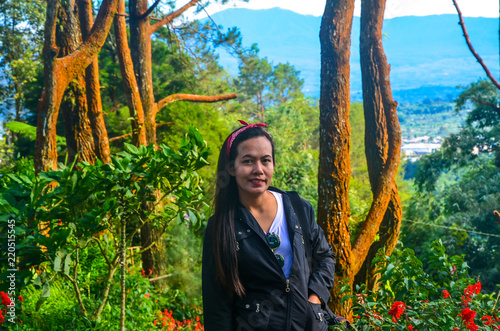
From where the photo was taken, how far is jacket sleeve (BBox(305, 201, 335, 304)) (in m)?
1.69

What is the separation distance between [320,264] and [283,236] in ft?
0.71

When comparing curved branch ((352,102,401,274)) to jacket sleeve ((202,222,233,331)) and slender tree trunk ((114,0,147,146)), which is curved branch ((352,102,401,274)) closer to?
jacket sleeve ((202,222,233,331))

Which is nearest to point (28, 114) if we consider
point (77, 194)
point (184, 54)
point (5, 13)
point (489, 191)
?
point (5, 13)

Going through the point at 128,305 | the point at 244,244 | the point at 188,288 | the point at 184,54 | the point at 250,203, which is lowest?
the point at 188,288

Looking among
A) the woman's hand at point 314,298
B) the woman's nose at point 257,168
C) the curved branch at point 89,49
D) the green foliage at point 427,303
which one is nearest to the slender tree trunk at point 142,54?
the curved branch at point 89,49

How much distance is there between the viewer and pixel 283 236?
1.68 metres

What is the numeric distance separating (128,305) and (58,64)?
2.06 m

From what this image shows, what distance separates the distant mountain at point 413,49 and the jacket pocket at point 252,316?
2330 cm

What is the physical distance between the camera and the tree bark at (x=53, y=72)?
12.1ft

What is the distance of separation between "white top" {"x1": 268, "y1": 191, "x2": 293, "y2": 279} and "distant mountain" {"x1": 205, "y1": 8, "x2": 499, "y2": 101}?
23.1 meters

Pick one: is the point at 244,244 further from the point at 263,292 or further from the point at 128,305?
the point at 128,305

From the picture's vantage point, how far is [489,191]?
352 inches

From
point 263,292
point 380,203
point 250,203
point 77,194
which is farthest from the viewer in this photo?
point 380,203

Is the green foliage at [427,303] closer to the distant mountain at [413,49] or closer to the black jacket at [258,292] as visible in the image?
the black jacket at [258,292]
